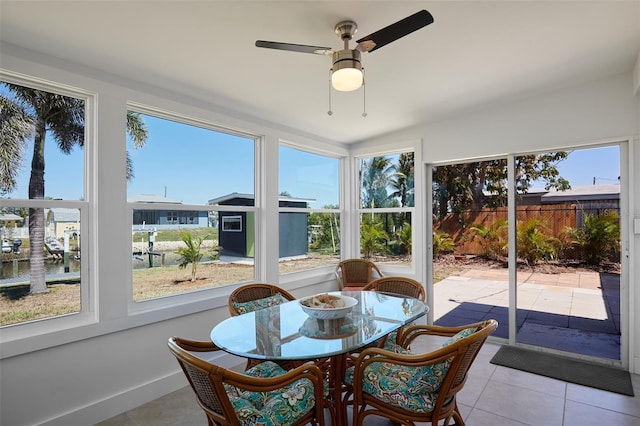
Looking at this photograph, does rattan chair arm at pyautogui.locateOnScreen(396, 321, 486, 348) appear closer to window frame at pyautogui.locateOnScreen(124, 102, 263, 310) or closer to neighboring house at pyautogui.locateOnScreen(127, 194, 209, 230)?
window frame at pyautogui.locateOnScreen(124, 102, 263, 310)

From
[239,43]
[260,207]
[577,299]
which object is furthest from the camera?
[260,207]

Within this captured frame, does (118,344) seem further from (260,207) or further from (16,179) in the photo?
(260,207)

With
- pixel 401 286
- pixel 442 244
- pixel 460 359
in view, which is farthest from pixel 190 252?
pixel 442 244

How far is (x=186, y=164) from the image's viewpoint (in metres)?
3.16

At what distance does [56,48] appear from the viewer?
7.18 feet

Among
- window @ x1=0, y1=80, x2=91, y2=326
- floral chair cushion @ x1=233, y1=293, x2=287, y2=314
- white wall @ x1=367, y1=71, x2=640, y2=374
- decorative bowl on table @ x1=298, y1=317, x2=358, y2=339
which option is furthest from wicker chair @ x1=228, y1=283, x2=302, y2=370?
white wall @ x1=367, y1=71, x2=640, y2=374

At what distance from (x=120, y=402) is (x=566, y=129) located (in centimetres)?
458

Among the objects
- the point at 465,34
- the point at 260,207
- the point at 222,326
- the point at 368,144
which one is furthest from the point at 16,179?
the point at 368,144

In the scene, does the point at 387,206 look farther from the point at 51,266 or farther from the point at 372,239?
the point at 51,266

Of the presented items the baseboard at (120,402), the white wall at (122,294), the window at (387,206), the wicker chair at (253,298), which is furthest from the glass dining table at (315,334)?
the window at (387,206)

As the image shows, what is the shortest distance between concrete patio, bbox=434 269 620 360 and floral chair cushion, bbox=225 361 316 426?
288 cm

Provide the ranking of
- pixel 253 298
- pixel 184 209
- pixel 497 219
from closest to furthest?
pixel 253 298 < pixel 184 209 < pixel 497 219

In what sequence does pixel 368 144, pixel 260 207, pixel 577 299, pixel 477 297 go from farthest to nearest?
1. pixel 368 144
2. pixel 477 297
3. pixel 260 207
4. pixel 577 299

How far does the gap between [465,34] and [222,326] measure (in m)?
2.56
